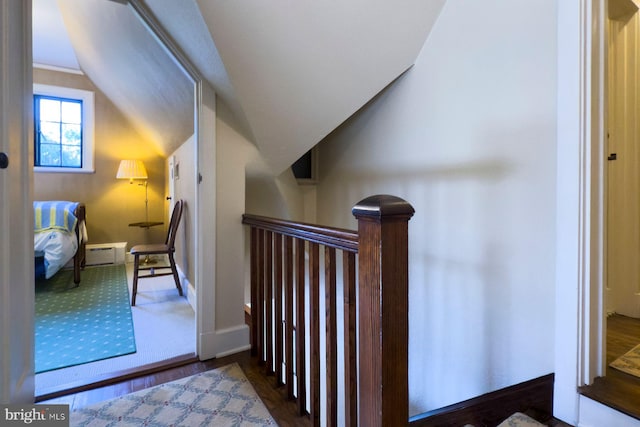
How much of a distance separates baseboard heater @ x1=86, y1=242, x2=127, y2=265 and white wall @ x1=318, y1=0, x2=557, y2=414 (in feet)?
13.6

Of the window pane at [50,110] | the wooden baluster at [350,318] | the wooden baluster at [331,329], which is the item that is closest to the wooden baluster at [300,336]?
the wooden baluster at [331,329]

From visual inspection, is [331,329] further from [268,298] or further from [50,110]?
[50,110]

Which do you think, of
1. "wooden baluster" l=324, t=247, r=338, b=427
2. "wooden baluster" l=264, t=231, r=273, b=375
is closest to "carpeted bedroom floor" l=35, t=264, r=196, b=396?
"wooden baluster" l=264, t=231, r=273, b=375

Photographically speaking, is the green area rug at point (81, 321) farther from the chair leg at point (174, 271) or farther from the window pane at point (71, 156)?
the window pane at point (71, 156)

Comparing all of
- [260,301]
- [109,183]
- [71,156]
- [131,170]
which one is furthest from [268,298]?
[71,156]

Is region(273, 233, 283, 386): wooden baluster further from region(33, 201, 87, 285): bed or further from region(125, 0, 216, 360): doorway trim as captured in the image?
region(33, 201, 87, 285): bed

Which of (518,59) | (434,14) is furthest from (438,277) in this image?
(434,14)

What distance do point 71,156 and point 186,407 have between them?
4468mm

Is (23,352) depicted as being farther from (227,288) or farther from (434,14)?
(434,14)

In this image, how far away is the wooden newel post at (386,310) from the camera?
0.76 meters

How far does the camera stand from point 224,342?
6.23 feet

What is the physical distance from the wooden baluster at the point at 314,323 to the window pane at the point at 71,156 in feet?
15.4

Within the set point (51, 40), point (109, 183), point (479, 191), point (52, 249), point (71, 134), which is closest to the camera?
point (479, 191)

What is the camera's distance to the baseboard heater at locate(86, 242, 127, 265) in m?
4.25
